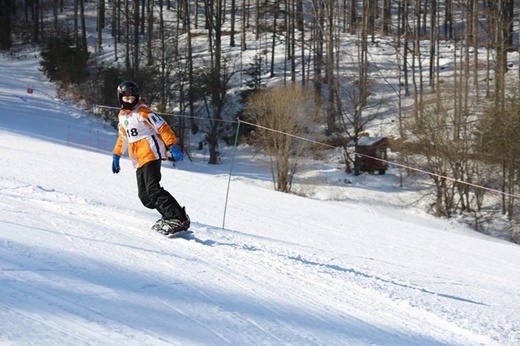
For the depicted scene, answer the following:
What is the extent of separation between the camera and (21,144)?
18.9 meters

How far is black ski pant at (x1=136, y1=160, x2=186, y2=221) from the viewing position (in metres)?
7.84

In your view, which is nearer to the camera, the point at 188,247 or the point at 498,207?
the point at 188,247

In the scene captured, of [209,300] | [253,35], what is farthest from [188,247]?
[253,35]

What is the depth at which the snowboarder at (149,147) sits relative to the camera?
775cm

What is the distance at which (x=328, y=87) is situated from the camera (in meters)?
43.2

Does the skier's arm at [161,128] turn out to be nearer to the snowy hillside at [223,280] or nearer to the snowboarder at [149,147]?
the snowboarder at [149,147]

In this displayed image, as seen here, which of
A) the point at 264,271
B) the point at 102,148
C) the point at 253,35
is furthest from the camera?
the point at 253,35

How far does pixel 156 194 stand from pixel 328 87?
36.3 m

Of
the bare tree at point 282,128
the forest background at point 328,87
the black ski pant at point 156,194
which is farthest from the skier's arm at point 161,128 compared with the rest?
the bare tree at point 282,128

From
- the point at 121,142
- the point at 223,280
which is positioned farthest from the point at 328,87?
the point at 223,280

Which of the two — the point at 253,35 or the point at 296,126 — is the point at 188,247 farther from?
the point at 253,35

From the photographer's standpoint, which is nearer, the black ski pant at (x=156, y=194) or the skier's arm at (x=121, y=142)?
the black ski pant at (x=156, y=194)

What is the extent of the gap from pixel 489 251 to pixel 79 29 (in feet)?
187

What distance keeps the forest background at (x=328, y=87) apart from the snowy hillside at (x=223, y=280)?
188 inches
